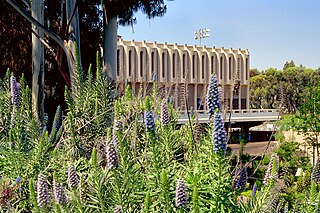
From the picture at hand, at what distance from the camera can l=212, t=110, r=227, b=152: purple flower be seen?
144 centimetres

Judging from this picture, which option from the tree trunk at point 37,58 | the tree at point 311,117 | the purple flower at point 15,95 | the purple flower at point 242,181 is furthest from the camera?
the tree at point 311,117

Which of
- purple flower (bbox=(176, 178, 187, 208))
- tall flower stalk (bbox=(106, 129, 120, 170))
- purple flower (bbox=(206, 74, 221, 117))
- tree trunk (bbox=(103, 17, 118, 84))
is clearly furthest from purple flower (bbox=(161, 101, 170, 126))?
tree trunk (bbox=(103, 17, 118, 84))

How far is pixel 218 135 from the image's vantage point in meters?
1.45

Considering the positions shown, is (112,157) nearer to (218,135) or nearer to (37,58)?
(218,135)

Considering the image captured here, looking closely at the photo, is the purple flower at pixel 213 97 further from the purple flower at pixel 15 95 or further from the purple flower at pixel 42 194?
the purple flower at pixel 15 95

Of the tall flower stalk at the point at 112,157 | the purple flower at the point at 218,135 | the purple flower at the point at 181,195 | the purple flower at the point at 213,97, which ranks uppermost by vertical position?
the purple flower at the point at 213,97

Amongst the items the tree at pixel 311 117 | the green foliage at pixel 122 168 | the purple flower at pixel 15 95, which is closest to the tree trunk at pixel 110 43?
the tree at pixel 311 117

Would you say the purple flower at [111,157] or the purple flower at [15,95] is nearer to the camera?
the purple flower at [111,157]

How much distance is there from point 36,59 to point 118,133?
3.39m

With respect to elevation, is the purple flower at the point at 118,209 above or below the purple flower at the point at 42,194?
below

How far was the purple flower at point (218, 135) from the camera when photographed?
144 cm

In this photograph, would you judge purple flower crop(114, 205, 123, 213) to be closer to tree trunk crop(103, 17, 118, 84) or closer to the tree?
tree trunk crop(103, 17, 118, 84)

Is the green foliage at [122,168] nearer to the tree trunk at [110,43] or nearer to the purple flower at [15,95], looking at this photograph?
the purple flower at [15,95]

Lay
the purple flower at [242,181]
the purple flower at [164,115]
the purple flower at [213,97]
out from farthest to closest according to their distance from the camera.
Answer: the purple flower at [242,181] → the purple flower at [164,115] → the purple flower at [213,97]
